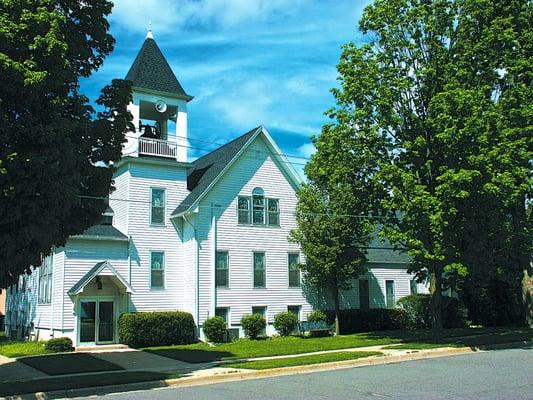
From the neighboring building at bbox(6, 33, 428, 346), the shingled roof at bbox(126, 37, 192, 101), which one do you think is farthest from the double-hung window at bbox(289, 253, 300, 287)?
the shingled roof at bbox(126, 37, 192, 101)

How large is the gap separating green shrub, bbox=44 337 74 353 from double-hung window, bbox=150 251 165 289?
502cm

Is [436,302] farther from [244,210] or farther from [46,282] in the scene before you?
[46,282]

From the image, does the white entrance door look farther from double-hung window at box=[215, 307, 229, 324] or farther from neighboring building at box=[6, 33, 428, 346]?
double-hung window at box=[215, 307, 229, 324]

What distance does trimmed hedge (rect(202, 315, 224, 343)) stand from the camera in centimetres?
2697

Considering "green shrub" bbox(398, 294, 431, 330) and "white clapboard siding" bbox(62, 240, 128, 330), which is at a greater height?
"white clapboard siding" bbox(62, 240, 128, 330)

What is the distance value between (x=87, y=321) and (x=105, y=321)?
2.90 feet

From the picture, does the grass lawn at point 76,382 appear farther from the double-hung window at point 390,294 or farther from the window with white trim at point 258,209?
the double-hung window at point 390,294

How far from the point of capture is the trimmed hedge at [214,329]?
2697 centimetres

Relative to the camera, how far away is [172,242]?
2919cm

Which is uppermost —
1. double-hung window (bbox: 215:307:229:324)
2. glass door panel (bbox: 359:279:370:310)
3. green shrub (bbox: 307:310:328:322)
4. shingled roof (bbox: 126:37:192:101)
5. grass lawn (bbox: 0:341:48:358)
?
shingled roof (bbox: 126:37:192:101)

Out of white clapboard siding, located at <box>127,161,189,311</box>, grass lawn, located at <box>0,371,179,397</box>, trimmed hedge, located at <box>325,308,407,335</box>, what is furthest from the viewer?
trimmed hedge, located at <box>325,308,407,335</box>

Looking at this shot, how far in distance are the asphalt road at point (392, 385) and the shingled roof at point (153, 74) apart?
63.4 ft

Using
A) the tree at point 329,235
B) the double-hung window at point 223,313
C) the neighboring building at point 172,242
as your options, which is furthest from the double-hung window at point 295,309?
the double-hung window at point 223,313

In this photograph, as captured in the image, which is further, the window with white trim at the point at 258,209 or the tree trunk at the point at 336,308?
the window with white trim at the point at 258,209
